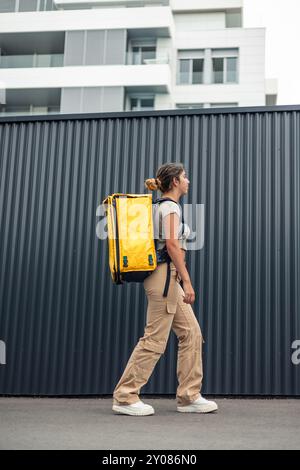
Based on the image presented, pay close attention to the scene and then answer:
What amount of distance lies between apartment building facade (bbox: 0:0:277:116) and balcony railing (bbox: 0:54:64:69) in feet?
0.16

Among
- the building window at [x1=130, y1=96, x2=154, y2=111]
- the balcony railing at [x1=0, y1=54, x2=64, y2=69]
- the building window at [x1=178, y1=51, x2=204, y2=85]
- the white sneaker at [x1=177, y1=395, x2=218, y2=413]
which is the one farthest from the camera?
the building window at [x1=178, y1=51, x2=204, y2=85]

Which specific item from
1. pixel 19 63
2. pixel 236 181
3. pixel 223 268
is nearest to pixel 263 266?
pixel 223 268

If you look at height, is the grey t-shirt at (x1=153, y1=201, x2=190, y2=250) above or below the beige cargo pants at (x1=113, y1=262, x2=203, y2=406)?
above

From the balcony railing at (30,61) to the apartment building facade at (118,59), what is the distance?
49 mm

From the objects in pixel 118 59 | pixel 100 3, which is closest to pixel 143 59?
pixel 118 59

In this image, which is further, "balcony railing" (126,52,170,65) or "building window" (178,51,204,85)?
"building window" (178,51,204,85)

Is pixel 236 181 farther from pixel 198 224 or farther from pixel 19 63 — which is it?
pixel 19 63

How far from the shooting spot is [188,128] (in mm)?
6809

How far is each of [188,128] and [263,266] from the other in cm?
167

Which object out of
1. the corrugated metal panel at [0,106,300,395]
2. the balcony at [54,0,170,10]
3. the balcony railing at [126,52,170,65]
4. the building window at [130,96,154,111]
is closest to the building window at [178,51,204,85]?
the balcony railing at [126,52,170,65]

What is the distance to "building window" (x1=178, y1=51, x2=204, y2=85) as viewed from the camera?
97.1ft

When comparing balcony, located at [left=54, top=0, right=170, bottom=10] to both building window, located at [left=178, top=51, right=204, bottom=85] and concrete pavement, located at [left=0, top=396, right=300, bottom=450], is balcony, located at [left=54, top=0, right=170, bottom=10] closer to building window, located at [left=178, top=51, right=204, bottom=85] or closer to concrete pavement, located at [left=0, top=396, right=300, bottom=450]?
building window, located at [left=178, top=51, right=204, bottom=85]
